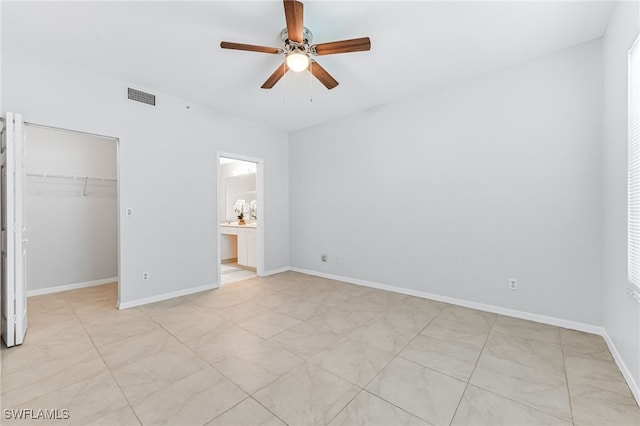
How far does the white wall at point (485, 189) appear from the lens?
2674 mm

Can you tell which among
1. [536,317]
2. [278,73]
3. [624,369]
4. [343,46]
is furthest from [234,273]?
[624,369]

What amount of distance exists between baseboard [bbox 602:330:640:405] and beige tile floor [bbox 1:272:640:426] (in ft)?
0.12

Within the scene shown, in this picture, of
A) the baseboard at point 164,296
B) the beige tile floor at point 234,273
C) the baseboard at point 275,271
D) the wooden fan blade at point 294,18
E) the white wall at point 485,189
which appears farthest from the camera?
the baseboard at point 275,271

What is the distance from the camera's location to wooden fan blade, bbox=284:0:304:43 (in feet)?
6.05

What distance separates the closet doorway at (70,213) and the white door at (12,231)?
1.17 m

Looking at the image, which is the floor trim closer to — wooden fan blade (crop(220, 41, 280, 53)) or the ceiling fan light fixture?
the ceiling fan light fixture

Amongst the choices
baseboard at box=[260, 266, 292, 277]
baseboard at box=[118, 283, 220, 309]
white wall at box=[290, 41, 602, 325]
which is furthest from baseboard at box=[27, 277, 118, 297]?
white wall at box=[290, 41, 602, 325]

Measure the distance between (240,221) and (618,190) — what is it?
19.6 feet

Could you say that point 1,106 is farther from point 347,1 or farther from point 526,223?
point 526,223

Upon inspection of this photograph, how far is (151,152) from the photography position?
3.56 m

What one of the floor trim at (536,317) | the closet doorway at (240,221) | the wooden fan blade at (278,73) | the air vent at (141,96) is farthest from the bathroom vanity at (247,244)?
the wooden fan blade at (278,73)

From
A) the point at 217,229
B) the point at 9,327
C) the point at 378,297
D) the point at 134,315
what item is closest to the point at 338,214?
the point at 378,297

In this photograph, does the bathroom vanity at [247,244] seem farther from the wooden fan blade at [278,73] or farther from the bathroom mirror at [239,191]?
the wooden fan blade at [278,73]

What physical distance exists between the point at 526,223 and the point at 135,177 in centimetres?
470
